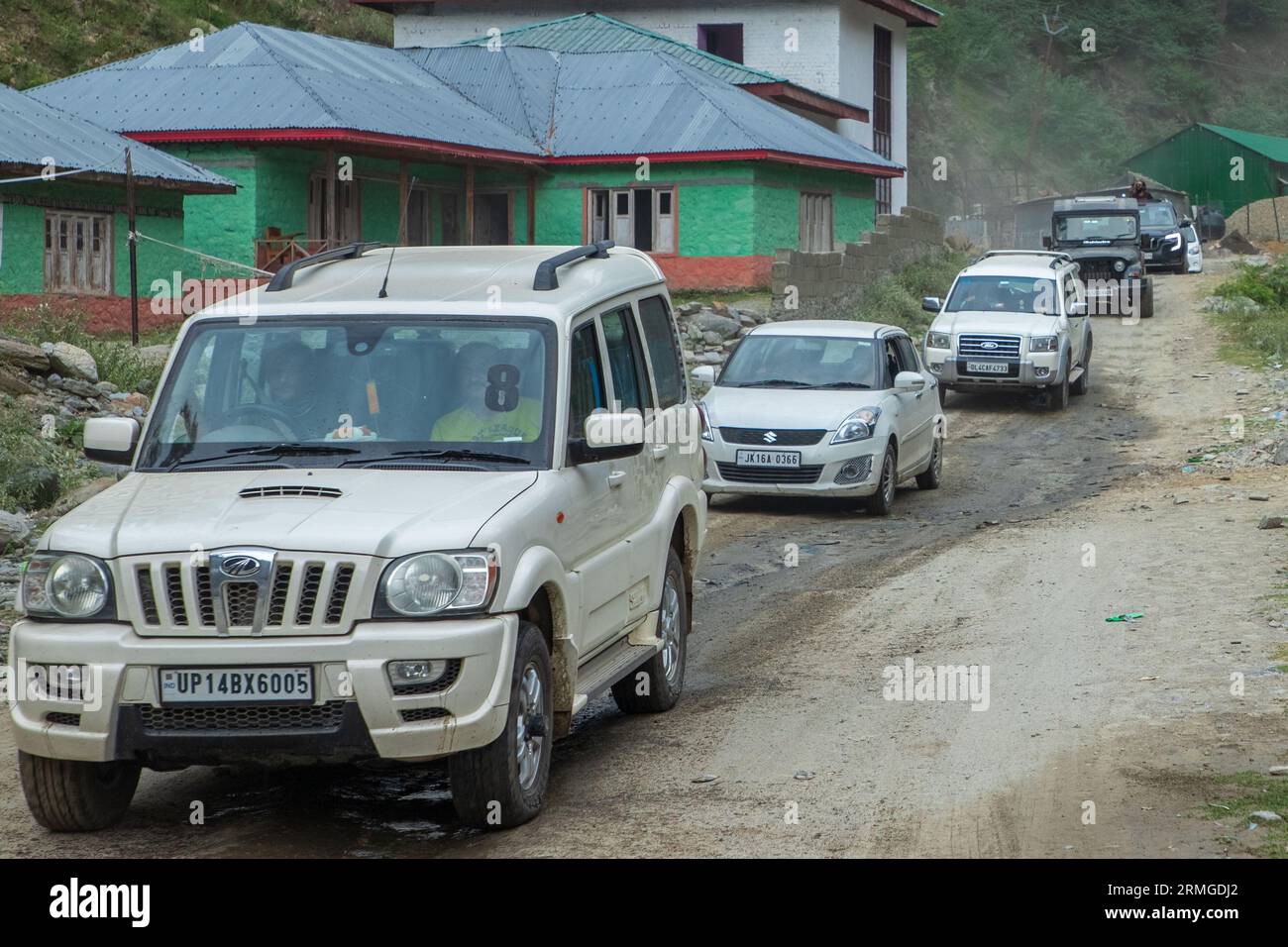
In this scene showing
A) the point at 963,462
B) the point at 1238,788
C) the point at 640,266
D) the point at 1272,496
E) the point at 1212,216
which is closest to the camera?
the point at 1238,788

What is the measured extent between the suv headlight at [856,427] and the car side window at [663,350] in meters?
6.12

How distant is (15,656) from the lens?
5.96 metres

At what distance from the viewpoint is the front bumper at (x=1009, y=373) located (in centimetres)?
2327

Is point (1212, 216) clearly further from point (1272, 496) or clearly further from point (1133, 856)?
point (1133, 856)

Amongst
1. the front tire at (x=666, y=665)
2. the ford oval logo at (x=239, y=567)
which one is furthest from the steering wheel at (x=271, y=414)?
the front tire at (x=666, y=665)

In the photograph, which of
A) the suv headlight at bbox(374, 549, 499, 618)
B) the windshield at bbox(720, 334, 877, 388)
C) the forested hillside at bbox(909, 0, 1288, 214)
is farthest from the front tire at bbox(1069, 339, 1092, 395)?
the forested hillside at bbox(909, 0, 1288, 214)

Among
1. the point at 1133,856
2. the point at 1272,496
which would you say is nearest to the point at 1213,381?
the point at 1272,496

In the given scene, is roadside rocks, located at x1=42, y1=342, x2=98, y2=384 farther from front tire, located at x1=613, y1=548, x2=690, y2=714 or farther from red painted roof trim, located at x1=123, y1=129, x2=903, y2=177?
front tire, located at x1=613, y1=548, x2=690, y2=714

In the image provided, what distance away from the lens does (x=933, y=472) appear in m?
17.4

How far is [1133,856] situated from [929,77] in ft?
234

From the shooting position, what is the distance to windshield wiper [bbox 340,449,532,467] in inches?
258

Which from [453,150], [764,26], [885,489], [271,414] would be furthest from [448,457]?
[764,26]

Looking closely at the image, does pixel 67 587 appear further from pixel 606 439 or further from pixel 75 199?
pixel 75 199

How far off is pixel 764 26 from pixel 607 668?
37091 millimetres
